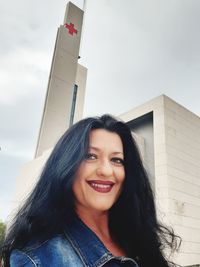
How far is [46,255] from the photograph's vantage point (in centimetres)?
62

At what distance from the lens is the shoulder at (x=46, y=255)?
59 cm

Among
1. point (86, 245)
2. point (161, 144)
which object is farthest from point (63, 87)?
point (86, 245)

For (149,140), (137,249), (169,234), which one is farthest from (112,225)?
(149,140)

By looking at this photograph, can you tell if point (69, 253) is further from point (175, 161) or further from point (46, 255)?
point (175, 161)

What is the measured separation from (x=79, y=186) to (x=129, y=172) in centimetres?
25

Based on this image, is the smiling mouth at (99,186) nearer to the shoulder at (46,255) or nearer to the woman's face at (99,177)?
the woman's face at (99,177)

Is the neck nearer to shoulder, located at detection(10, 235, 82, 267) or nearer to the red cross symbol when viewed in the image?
shoulder, located at detection(10, 235, 82, 267)

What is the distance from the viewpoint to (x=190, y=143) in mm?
6316

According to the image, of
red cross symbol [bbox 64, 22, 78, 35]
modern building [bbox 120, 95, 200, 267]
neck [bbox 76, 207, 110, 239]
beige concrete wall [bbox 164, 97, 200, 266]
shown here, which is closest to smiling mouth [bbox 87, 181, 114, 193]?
neck [bbox 76, 207, 110, 239]

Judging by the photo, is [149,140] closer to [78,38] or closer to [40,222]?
[78,38]

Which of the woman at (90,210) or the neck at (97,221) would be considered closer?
the woman at (90,210)

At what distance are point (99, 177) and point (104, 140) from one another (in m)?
0.14

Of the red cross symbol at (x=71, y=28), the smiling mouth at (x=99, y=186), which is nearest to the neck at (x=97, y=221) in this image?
the smiling mouth at (x=99, y=186)

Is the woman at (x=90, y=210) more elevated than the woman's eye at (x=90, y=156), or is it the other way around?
the woman's eye at (x=90, y=156)
